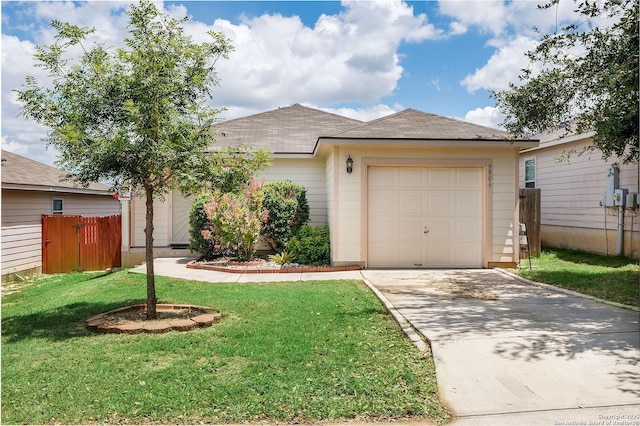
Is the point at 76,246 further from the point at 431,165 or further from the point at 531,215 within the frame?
the point at 531,215

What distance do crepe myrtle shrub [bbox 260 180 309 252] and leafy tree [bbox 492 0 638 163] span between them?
525 centimetres

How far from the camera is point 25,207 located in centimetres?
1359

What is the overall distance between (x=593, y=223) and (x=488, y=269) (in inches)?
219

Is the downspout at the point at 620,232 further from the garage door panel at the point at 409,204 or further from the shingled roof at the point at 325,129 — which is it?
the garage door panel at the point at 409,204

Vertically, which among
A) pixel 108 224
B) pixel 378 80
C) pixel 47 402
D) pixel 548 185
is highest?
pixel 378 80

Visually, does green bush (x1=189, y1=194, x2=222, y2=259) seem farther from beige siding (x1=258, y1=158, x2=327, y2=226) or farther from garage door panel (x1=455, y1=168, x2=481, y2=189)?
garage door panel (x1=455, y1=168, x2=481, y2=189)

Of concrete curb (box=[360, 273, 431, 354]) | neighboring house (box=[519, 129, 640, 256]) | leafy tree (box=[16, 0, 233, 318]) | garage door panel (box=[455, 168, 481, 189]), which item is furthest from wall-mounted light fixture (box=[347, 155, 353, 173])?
neighboring house (box=[519, 129, 640, 256])

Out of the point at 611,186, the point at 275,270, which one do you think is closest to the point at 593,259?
the point at 611,186

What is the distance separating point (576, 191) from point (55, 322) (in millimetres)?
14550

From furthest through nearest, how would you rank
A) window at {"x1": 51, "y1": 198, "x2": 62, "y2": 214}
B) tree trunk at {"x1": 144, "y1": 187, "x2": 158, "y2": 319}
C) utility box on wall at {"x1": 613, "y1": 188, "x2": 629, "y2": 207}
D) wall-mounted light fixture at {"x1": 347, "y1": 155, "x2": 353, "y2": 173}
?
window at {"x1": 51, "y1": 198, "x2": 62, "y2": 214} → utility box on wall at {"x1": 613, "y1": 188, "x2": 629, "y2": 207} → wall-mounted light fixture at {"x1": 347, "y1": 155, "x2": 353, "y2": 173} → tree trunk at {"x1": 144, "y1": 187, "x2": 158, "y2": 319}

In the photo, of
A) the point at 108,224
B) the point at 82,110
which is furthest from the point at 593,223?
the point at 108,224

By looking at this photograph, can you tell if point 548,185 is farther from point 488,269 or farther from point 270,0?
point 270,0

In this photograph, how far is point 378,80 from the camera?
37.2ft

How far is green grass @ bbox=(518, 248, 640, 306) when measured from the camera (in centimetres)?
791
